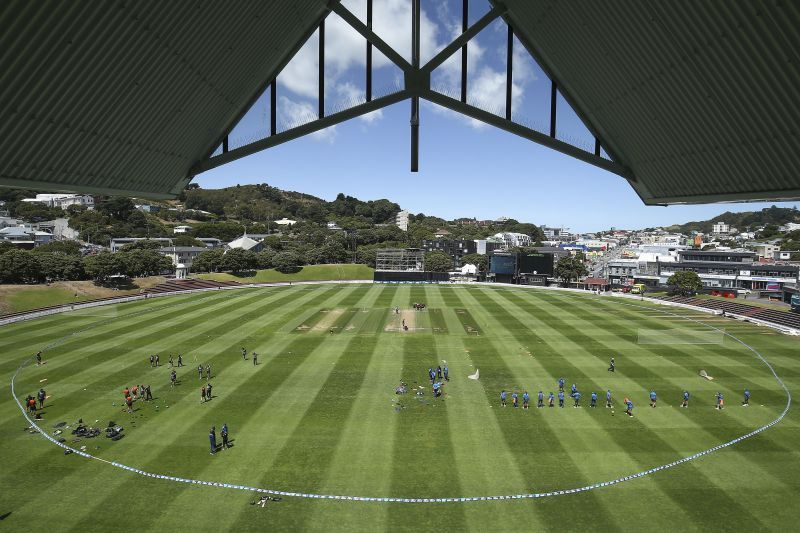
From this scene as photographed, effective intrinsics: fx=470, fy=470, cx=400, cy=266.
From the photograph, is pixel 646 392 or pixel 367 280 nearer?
pixel 646 392

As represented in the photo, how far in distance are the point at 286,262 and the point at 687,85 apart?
10350 cm

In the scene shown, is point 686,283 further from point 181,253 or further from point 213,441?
point 181,253

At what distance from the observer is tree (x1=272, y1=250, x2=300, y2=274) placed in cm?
10906

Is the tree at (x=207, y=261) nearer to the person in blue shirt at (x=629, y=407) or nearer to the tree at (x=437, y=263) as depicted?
Result: the tree at (x=437, y=263)

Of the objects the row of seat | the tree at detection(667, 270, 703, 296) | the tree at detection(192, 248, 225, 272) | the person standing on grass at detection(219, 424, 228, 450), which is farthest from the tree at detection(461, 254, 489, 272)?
the person standing on grass at detection(219, 424, 228, 450)

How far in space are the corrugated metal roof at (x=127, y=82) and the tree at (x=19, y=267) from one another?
75.2 metres

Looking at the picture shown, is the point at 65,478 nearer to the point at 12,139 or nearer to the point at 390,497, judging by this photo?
the point at 390,497

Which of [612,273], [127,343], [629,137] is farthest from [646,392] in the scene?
[612,273]

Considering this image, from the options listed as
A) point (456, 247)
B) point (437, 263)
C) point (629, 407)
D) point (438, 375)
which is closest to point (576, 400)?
point (629, 407)

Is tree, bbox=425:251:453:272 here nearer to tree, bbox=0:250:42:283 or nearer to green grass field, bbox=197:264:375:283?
green grass field, bbox=197:264:375:283

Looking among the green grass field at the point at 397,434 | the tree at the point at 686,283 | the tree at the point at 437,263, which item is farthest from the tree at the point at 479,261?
the green grass field at the point at 397,434

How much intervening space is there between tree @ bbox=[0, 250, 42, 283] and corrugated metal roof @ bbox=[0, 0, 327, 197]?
75.2 meters

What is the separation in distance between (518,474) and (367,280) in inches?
3601

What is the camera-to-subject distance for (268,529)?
15719 mm
